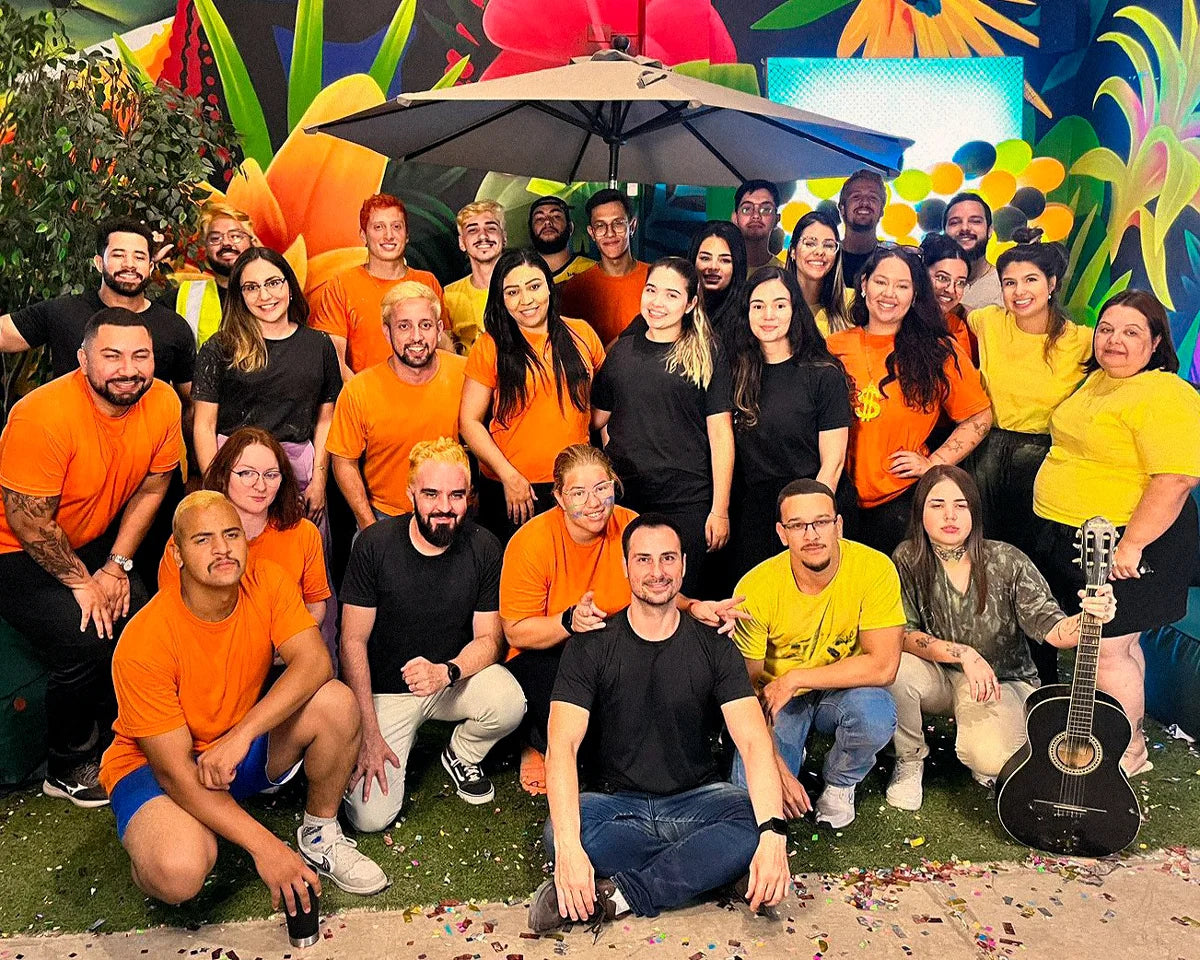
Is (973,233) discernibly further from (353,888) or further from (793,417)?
(353,888)

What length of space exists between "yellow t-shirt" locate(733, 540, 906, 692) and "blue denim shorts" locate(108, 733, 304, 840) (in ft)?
4.82

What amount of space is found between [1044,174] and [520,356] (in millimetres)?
3292

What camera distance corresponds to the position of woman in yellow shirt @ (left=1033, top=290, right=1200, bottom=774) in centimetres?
370

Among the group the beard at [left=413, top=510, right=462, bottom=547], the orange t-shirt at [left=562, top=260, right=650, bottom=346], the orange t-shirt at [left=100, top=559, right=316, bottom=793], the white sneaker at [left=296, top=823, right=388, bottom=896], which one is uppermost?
the orange t-shirt at [left=562, top=260, right=650, bottom=346]

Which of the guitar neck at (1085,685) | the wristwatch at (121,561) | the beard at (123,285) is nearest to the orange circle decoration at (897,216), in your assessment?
the guitar neck at (1085,685)

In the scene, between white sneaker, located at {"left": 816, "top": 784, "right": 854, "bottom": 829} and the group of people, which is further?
white sneaker, located at {"left": 816, "top": 784, "right": 854, "bottom": 829}

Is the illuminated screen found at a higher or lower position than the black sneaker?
higher

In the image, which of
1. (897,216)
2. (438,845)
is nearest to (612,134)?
(897,216)

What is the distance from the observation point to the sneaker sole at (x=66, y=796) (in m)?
3.65

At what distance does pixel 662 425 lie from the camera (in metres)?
3.92

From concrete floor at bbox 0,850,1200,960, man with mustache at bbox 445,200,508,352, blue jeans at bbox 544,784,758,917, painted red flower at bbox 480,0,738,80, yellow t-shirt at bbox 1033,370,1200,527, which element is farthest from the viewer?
painted red flower at bbox 480,0,738,80

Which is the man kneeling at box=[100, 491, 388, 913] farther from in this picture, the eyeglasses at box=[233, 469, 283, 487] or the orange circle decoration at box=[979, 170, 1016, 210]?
the orange circle decoration at box=[979, 170, 1016, 210]

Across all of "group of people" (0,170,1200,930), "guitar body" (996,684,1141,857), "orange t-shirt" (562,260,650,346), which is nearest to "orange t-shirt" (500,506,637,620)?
"group of people" (0,170,1200,930)

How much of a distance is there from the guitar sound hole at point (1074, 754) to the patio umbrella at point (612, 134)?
2.32m
